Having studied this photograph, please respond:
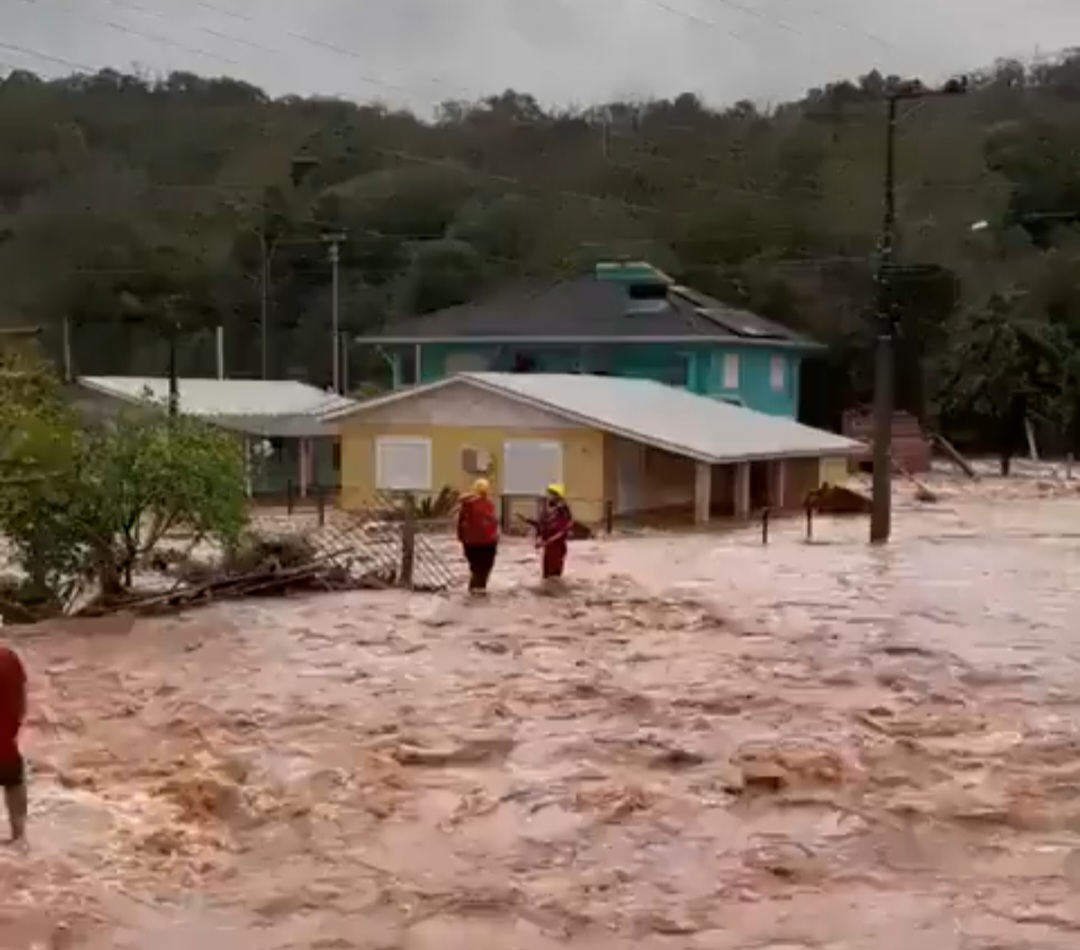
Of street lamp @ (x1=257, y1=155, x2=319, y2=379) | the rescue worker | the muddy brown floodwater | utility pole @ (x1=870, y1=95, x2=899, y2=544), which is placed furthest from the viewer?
street lamp @ (x1=257, y1=155, x2=319, y2=379)

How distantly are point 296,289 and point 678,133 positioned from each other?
55.2 feet

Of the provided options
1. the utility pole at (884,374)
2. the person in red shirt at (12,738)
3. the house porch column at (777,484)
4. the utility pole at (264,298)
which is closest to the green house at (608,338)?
the house porch column at (777,484)

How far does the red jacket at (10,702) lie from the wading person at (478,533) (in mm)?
12643

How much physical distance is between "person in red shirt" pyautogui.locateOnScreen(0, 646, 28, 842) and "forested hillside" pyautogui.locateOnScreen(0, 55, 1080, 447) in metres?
47.4

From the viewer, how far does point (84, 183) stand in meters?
54.9

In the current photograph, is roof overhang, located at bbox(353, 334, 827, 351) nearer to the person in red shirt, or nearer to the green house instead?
the green house

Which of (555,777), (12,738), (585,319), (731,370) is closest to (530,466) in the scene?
(585,319)

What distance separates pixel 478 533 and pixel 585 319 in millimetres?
31090

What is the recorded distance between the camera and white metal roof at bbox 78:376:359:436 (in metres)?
47.3

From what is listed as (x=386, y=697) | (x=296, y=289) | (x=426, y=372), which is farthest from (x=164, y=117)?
(x=386, y=697)

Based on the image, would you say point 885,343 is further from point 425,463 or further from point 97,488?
point 97,488

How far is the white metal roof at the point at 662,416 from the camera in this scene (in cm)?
3900

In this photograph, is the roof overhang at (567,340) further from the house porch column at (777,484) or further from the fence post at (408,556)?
the fence post at (408,556)

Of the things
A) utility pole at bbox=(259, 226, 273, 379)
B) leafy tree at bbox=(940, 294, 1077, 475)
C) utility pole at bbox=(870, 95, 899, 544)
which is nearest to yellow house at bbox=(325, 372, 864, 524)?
utility pole at bbox=(870, 95, 899, 544)
